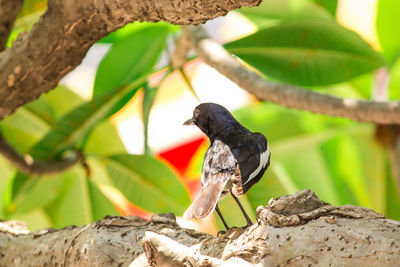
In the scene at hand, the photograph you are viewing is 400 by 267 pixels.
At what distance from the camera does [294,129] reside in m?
1.23

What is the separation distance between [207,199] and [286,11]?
2.27 ft

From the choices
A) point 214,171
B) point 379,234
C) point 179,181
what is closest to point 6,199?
point 179,181

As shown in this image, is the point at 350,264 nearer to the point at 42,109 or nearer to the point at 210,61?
the point at 210,61

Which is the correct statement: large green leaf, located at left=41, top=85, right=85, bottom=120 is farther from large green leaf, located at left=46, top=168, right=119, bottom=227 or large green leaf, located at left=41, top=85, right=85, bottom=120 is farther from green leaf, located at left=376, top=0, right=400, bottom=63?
green leaf, located at left=376, top=0, right=400, bottom=63

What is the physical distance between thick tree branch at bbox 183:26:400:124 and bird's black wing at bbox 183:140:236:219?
303 millimetres

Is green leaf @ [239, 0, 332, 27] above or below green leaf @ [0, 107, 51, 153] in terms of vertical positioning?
above

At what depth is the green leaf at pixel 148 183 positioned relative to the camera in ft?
3.38


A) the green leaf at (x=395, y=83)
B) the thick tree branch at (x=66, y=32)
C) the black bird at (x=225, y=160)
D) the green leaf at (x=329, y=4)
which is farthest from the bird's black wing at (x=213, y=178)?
the green leaf at (x=395, y=83)

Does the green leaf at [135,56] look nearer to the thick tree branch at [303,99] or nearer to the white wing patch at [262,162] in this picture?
the thick tree branch at [303,99]

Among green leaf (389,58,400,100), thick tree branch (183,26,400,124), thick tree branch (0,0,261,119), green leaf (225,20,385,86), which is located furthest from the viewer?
green leaf (389,58,400,100)

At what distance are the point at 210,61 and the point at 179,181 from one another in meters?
0.30

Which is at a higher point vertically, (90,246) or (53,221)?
(90,246)

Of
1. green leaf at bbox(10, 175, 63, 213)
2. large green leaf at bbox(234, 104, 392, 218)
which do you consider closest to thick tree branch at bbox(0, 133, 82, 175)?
green leaf at bbox(10, 175, 63, 213)

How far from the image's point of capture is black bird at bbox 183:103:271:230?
1.60ft
